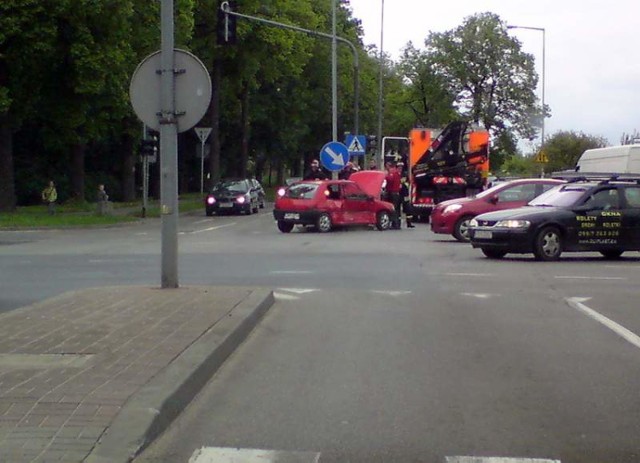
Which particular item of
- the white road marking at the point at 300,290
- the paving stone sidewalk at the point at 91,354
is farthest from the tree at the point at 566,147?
the paving stone sidewalk at the point at 91,354

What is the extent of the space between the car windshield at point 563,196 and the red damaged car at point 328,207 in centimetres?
1039

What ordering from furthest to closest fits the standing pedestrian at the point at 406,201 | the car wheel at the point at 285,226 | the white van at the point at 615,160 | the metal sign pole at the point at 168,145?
1. the standing pedestrian at the point at 406,201
2. the white van at the point at 615,160
3. the car wheel at the point at 285,226
4. the metal sign pole at the point at 168,145

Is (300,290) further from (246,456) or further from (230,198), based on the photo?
(230,198)

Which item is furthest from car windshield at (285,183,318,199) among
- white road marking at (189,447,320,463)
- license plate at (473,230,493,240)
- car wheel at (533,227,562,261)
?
white road marking at (189,447,320,463)

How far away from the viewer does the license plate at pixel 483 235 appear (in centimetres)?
2047

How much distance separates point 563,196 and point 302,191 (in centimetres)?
1160

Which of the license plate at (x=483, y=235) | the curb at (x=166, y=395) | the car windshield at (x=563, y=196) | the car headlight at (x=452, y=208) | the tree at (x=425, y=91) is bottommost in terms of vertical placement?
the curb at (x=166, y=395)

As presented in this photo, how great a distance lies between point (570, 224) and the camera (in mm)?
20609

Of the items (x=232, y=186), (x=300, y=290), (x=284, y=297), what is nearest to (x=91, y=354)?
(x=284, y=297)

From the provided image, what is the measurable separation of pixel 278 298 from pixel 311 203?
1733cm

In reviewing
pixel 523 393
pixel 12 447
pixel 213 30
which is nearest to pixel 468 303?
pixel 523 393

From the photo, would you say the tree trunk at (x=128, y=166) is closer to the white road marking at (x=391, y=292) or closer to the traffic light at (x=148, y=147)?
the traffic light at (x=148, y=147)

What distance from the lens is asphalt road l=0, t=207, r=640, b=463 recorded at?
6.67m

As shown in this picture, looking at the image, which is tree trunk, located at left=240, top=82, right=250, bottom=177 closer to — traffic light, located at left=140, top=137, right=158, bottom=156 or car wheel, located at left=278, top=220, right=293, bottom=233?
traffic light, located at left=140, top=137, right=158, bottom=156
